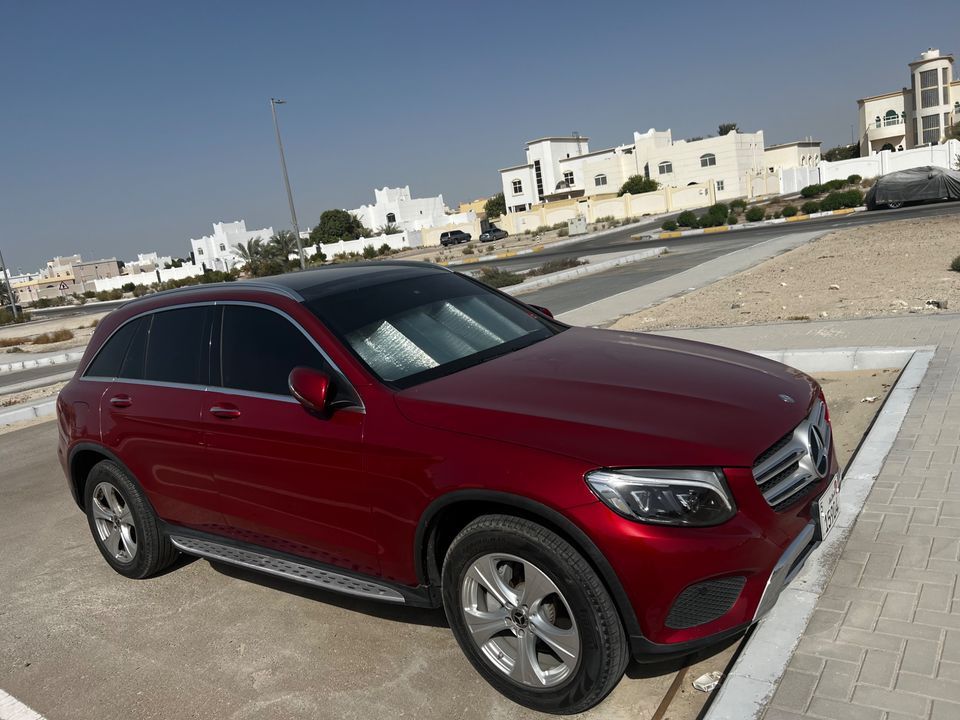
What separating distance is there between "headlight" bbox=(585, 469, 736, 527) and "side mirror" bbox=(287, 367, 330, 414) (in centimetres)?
128

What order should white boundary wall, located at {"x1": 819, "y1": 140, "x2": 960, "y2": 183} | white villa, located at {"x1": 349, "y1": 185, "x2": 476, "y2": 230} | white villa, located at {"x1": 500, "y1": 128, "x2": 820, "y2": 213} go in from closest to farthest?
white boundary wall, located at {"x1": 819, "y1": 140, "x2": 960, "y2": 183} → white villa, located at {"x1": 500, "y1": 128, "x2": 820, "y2": 213} → white villa, located at {"x1": 349, "y1": 185, "x2": 476, "y2": 230}

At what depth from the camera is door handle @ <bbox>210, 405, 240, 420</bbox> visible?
3885 millimetres

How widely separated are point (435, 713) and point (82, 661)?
209cm

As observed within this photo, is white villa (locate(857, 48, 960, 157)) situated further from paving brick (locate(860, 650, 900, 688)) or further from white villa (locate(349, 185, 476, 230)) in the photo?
paving brick (locate(860, 650, 900, 688))

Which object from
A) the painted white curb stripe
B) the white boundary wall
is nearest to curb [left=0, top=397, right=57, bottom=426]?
the painted white curb stripe

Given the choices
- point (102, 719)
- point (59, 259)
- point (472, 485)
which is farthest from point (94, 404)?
point (59, 259)

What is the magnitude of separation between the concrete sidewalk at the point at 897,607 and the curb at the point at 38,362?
796 inches

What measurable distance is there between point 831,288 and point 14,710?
490 inches

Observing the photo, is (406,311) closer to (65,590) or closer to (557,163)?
(65,590)

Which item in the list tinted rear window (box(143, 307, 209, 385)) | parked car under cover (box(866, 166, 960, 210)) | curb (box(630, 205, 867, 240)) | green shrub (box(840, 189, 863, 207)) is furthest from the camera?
green shrub (box(840, 189, 863, 207))

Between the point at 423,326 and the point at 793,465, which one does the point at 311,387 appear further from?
the point at 793,465

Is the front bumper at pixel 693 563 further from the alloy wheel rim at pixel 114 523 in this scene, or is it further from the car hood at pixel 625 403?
the alloy wheel rim at pixel 114 523

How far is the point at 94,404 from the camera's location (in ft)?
15.8

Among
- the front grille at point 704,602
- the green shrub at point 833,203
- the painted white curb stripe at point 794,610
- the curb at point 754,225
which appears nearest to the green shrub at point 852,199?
the green shrub at point 833,203
